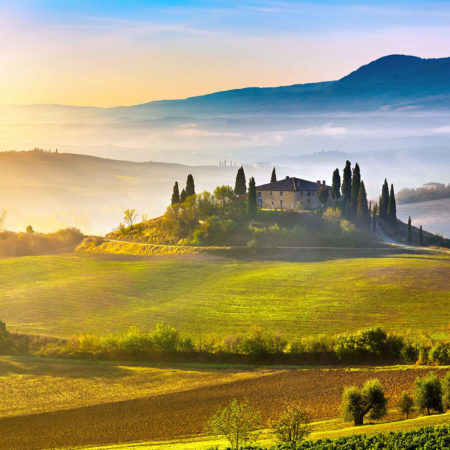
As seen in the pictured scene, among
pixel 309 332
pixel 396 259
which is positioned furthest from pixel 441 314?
pixel 396 259

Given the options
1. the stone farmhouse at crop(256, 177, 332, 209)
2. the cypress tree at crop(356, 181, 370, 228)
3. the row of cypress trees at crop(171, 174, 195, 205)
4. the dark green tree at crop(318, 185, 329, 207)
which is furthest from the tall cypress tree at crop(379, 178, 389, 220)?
the row of cypress trees at crop(171, 174, 195, 205)

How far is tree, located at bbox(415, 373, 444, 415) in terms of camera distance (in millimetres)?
34844

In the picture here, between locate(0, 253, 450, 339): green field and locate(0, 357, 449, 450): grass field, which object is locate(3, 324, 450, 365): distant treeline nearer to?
locate(0, 357, 449, 450): grass field

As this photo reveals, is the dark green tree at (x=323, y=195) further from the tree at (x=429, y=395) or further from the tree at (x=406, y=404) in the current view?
the tree at (x=429, y=395)

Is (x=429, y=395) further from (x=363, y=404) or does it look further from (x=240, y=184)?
(x=240, y=184)

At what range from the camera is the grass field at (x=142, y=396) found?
117 ft

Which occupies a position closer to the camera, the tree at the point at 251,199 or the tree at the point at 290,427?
the tree at the point at 290,427

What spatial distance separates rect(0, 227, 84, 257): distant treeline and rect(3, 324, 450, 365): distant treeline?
67.0 m

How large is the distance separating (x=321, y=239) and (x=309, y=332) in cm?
4885

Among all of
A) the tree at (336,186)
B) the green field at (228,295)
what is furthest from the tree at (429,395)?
the tree at (336,186)

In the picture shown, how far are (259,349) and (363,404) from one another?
16283 mm

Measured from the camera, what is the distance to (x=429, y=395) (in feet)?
115

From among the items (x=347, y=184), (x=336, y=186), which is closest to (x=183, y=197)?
(x=336, y=186)

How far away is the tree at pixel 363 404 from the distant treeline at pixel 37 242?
91340 mm
